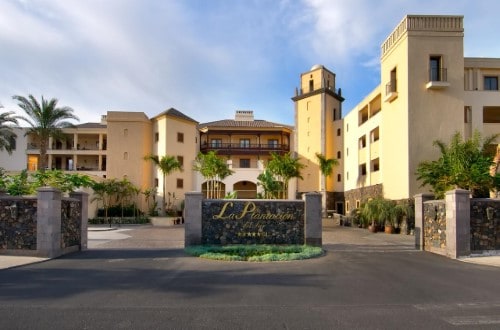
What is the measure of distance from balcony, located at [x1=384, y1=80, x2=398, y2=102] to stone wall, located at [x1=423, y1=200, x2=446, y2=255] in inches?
564

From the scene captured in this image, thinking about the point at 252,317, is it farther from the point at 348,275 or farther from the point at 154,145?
the point at 154,145

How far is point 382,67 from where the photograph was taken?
32.6 m

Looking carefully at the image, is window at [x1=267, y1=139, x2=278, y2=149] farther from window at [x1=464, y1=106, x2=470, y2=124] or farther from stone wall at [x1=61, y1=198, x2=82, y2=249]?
stone wall at [x1=61, y1=198, x2=82, y2=249]

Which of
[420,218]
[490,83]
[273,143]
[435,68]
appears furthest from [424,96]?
[273,143]

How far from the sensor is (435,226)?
16.3 meters

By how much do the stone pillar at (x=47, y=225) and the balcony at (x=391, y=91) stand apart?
23.1 meters

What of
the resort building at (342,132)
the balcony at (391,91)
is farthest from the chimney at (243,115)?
the balcony at (391,91)

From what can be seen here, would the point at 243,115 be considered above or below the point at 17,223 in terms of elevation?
above

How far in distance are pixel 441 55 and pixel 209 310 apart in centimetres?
2635

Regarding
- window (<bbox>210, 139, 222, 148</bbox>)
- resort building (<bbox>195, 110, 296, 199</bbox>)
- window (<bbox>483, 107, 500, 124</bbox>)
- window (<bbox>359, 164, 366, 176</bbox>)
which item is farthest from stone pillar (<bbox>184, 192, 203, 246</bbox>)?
window (<bbox>210, 139, 222, 148</bbox>)

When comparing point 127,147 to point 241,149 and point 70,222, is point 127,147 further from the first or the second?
point 70,222

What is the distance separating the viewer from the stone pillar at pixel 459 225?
14703mm

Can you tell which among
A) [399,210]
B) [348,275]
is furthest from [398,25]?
[348,275]

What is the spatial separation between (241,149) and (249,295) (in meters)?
45.8
